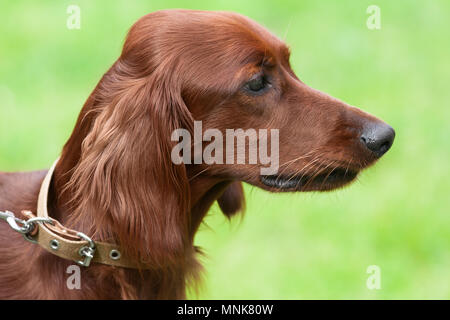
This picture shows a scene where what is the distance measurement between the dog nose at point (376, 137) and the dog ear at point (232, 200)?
2.66 ft

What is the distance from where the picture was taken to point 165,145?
336 cm

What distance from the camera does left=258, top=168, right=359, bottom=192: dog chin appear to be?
353 cm

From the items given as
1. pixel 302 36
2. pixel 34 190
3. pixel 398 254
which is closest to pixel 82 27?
pixel 302 36

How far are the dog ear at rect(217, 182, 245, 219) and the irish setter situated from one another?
37 cm

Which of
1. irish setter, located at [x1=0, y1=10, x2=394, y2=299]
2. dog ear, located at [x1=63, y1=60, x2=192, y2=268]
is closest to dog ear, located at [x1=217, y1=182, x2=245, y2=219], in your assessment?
irish setter, located at [x1=0, y1=10, x2=394, y2=299]

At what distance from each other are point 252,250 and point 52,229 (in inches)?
119

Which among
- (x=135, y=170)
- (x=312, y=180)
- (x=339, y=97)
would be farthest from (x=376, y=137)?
(x=339, y=97)

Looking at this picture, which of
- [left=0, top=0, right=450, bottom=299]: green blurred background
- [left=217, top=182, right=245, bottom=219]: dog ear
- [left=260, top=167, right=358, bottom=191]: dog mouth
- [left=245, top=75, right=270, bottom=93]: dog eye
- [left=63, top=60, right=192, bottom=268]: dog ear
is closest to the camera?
[left=63, top=60, right=192, bottom=268]: dog ear

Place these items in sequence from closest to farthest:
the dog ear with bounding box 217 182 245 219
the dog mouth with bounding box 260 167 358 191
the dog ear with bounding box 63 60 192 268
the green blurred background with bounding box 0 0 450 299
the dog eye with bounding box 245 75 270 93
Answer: the dog ear with bounding box 63 60 192 268 < the dog eye with bounding box 245 75 270 93 < the dog mouth with bounding box 260 167 358 191 < the dog ear with bounding box 217 182 245 219 < the green blurred background with bounding box 0 0 450 299

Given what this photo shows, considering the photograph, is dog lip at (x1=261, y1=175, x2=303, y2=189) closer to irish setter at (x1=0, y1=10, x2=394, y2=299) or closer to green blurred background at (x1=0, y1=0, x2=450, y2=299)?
irish setter at (x1=0, y1=10, x2=394, y2=299)

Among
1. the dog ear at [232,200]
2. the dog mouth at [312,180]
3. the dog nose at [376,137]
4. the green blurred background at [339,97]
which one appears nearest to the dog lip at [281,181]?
the dog mouth at [312,180]

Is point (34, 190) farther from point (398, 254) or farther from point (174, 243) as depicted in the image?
point (398, 254)

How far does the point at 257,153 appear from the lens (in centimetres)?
347

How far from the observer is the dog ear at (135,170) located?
329 cm
